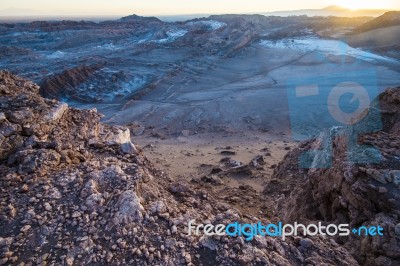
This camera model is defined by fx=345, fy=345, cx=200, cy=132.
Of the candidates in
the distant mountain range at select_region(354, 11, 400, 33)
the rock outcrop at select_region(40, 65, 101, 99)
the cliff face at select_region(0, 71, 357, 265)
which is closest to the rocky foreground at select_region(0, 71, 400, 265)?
the cliff face at select_region(0, 71, 357, 265)

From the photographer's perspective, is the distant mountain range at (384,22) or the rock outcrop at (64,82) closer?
the rock outcrop at (64,82)

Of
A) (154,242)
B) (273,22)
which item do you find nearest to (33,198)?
(154,242)

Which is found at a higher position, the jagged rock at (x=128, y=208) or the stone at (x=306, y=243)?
the jagged rock at (x=128, y=208)

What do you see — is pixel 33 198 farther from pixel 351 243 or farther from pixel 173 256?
pixel 351 243

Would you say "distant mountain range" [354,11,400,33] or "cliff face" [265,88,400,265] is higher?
"distant mountain range" [354,11,400,33]

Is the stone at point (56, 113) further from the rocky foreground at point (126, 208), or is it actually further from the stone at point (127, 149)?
the stone at point (127, 149)

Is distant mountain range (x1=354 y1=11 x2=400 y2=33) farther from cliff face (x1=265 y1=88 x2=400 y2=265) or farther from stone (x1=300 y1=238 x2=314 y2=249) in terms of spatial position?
stone (x1=300 y1=238 x2=314 y2=249)

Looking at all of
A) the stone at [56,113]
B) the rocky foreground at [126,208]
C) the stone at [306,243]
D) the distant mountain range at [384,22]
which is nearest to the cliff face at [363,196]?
the rocky foreground at [126,208]

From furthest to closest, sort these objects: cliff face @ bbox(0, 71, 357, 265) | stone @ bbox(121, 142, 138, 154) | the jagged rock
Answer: stone @ bbox(121, 142, 138, 154) → the jagged rock → cliff face @ bbox(0, 71, 357, 265)
